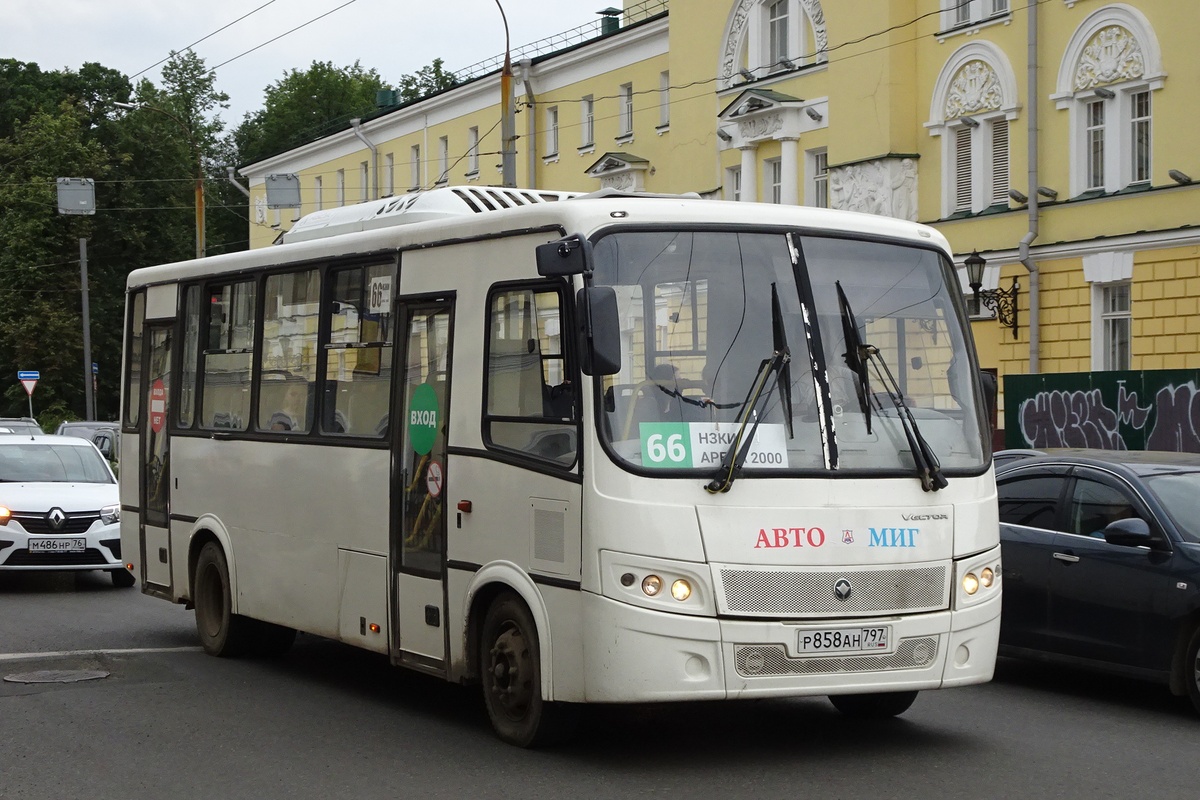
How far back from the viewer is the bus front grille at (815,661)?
25.9 feet

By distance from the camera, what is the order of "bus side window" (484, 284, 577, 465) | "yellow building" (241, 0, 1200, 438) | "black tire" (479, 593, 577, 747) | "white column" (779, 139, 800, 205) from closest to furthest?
"bus side window" (484, 284, 577, 465), "black tire" (479, 593, 577, 747), "yellow building" (241, 0, 1200, 438), "white column" (779, 139, 800, 205)

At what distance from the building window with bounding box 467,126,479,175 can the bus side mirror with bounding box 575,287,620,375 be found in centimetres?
4501

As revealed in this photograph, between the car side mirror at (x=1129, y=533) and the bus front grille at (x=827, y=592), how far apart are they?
2491mm

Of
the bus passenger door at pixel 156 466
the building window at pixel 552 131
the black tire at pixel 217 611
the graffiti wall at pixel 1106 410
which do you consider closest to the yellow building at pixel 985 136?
A: the building window at pixel 552 131

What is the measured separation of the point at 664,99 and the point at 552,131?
19.2ft

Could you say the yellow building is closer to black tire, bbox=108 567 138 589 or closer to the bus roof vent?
black tire, bbox=108 567 138 589

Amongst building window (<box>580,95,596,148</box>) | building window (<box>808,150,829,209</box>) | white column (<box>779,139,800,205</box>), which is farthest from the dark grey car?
building window (<box>580,95,596,148</box>)

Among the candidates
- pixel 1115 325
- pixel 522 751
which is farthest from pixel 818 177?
pixel 522 751

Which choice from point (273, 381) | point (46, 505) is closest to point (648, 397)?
point (273, 381)

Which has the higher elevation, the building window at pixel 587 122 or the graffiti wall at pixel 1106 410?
the building window at pixel 587 122

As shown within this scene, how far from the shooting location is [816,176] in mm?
36562

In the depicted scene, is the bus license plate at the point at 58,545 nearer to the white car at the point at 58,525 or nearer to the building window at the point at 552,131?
the white car at the point at 58,525

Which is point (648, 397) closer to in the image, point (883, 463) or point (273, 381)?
point (883, 463)

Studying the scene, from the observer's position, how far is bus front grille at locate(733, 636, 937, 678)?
7887mm
